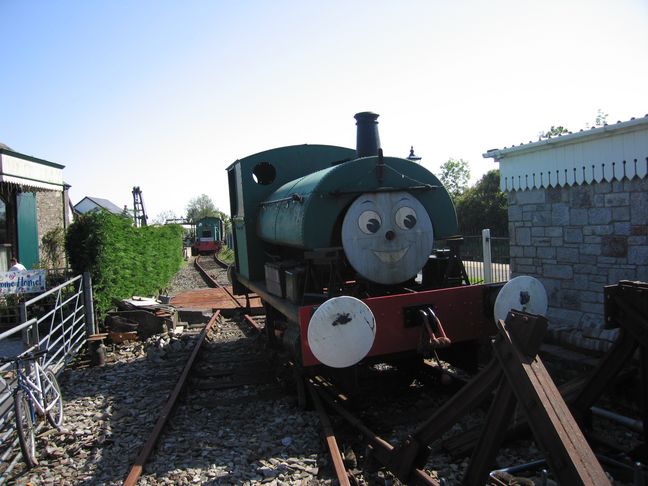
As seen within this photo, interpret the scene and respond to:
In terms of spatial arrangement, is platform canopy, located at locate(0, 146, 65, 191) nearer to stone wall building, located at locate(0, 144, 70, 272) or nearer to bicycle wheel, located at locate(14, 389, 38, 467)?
stone wall building, located at locate(0, 144, 70, 272)

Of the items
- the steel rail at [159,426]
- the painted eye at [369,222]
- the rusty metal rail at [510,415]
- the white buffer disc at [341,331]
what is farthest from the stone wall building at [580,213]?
the steel rail at [159,426]

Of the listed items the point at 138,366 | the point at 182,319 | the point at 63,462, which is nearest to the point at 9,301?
the point at 182,319

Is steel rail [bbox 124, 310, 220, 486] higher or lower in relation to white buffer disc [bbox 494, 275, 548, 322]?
lower

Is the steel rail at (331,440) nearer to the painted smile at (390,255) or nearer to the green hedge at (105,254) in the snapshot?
the painted smile at (390,255)

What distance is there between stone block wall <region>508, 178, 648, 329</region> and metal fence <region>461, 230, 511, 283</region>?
1.65 metres

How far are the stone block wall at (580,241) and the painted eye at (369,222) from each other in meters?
2.83

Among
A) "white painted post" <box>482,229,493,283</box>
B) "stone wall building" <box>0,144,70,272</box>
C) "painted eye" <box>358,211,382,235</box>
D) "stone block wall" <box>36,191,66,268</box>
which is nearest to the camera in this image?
"painted eye" <box>358,211,382,235</box>

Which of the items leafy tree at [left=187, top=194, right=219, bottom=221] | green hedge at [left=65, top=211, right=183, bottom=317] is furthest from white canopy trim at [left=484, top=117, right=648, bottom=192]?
leafy tree at [left=187, top=194, right=219, bottom=221]

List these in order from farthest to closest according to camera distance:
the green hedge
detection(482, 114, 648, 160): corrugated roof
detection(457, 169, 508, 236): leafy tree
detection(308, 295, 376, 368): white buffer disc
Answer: detection(457, 169, 508, 236): leafy tree, the green hedge, detection(482, 114, 648, 160): corrugated roof, detection(308, 295, 376, 368): white buffer disc

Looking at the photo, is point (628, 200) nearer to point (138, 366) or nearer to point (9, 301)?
point (138, 366)

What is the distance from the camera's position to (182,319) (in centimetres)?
1058

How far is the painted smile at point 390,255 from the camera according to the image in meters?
4.77

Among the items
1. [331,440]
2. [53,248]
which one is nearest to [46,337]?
[331,440]

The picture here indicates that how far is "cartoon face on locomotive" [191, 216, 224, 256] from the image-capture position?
4044cm
